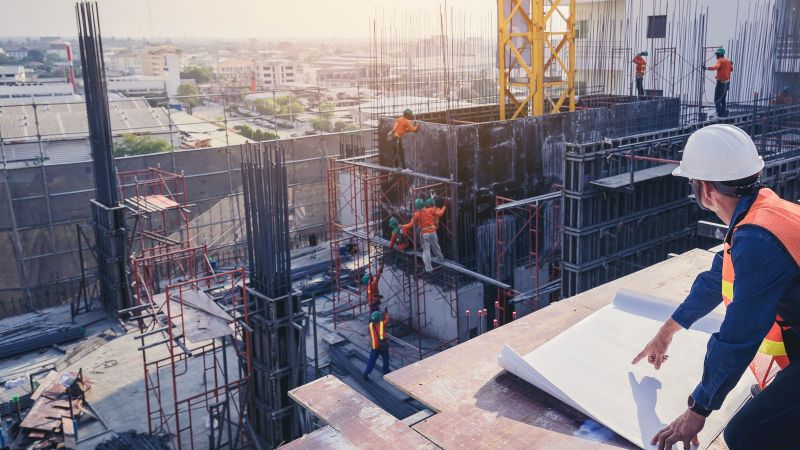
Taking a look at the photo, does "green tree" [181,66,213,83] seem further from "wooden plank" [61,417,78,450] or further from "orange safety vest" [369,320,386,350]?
"wooden plank" [61,417,78,450]

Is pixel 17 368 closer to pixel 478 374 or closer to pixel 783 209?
pixel 478 374

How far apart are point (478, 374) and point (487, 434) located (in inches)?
22.3

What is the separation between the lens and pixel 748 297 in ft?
8.10

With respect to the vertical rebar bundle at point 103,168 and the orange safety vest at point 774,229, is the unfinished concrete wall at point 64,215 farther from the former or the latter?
the orange safety vest at point 774,229

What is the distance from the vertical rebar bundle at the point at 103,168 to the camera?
559 inches

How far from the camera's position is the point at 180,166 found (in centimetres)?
1983

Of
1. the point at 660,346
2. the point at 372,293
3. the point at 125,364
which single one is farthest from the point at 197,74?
the point at 660,346

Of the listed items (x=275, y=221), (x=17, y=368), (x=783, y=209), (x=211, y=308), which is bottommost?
(x=17, y=368)

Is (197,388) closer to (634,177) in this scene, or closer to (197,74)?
(634,177)

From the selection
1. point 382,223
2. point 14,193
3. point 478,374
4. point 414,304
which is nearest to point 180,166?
point 14,193

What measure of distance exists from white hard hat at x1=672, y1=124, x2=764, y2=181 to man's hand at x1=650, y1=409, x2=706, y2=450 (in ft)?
3.33

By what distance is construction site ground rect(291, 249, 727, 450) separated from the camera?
10.1 ft

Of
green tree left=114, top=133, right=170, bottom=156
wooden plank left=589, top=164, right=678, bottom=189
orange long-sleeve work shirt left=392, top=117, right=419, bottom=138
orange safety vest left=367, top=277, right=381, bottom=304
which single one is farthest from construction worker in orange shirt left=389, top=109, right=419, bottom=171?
green tree left=114, top=133, right=170, bottom=156

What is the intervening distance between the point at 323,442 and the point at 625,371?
170cm
